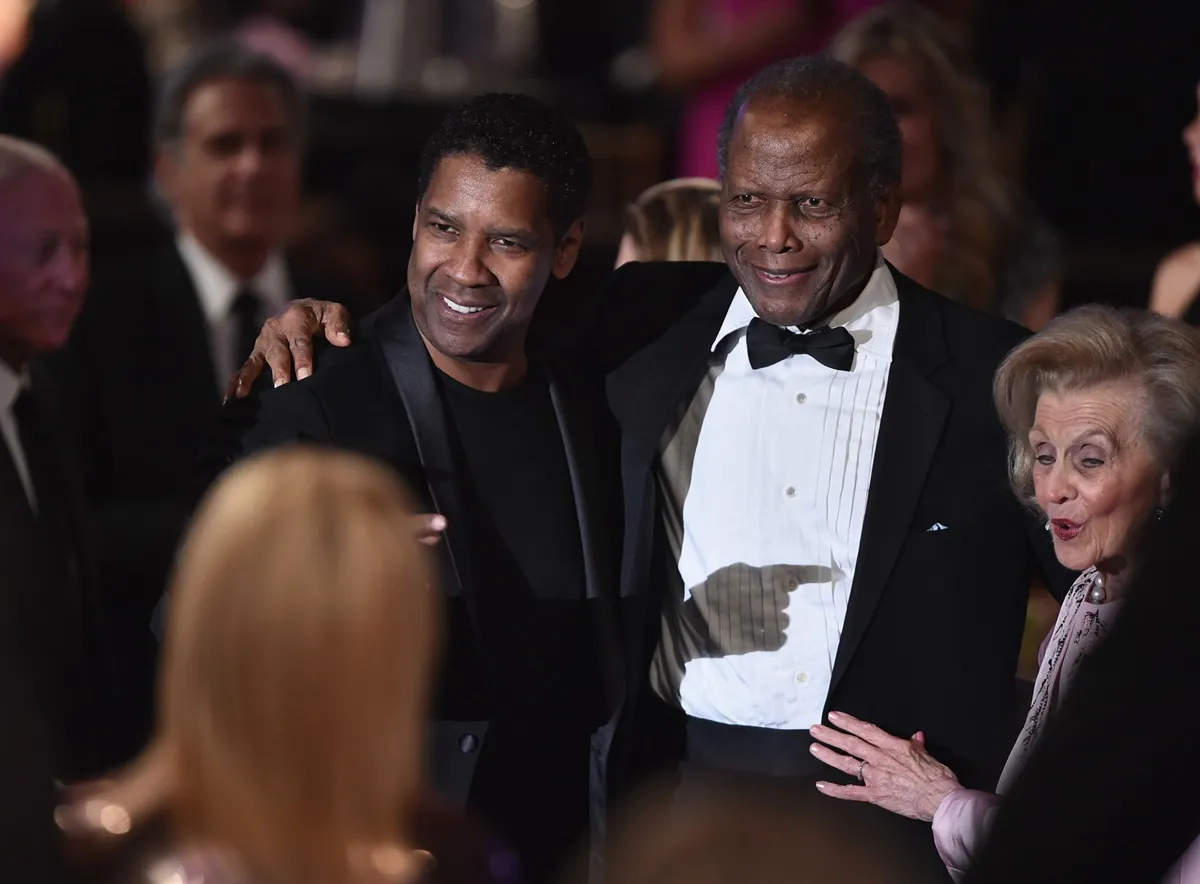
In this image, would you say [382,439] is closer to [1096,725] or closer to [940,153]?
[1096,725]

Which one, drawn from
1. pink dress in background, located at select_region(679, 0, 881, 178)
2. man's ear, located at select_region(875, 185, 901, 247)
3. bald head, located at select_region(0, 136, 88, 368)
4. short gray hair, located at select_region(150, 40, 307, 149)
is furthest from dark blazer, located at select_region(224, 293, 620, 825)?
pink dress in background, located at select_region(679, 0, 881, 178)

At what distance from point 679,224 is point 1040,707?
131 cm

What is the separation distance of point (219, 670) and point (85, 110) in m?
4.72

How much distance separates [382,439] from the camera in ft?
9.17

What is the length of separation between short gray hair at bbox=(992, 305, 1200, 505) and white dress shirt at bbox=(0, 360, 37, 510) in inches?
72.1

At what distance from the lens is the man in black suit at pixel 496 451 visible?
2793mm

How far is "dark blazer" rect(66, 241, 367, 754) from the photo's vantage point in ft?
13.9

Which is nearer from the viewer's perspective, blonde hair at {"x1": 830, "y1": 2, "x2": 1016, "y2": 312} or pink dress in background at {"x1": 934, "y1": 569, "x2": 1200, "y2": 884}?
pink dress in background at {"x1": 934, "y1": 569, "x2": 1200, "y2": 884}

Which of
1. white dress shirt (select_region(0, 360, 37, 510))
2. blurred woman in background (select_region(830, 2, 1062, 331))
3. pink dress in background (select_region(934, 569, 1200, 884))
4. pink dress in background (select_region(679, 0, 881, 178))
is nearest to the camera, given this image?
pink dress in background (select_region(934, 569, 1200, 884))

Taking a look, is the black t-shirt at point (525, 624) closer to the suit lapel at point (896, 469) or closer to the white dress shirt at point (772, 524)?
the white dress shirt at point (772, 524)

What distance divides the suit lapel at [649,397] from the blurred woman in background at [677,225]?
14.0 inches

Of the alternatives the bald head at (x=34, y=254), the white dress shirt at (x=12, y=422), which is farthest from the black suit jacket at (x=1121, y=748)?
the bald head at (x=34, y=254)

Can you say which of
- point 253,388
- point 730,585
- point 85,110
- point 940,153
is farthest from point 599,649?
point 85,110

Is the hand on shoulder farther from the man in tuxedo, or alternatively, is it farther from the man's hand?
the man in tuxedo
